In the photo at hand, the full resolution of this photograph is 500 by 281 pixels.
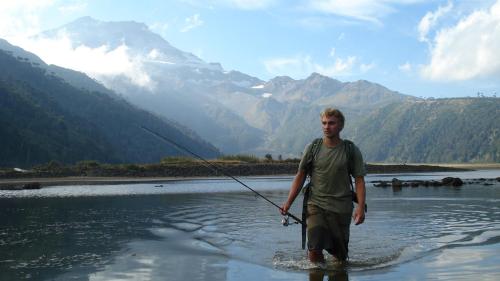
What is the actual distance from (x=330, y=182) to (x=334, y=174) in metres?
0.15

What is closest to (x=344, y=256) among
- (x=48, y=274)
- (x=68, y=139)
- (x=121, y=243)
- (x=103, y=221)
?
(x=48, y=274)

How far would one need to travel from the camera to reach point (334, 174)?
8.43 meters

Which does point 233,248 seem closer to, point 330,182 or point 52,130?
point 330,182

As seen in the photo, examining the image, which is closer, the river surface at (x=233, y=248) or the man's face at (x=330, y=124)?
the man's face at (x=330, y=124)

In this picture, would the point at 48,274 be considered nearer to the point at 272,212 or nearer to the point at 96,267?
the point at 96,267

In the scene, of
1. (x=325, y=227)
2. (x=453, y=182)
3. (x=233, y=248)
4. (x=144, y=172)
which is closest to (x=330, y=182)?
(x=325, y=227)

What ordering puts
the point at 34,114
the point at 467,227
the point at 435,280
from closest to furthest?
the point at 435,280
the point at 467,227
the point at 34,114

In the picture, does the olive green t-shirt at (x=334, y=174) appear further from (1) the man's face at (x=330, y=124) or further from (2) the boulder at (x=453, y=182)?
(2) the boulder at (x=453, y=182)

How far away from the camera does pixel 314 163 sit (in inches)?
339

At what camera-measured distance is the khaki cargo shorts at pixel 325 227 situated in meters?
8.62

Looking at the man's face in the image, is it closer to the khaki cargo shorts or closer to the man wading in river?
the man wading in river

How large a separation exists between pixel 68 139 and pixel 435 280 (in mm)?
135601

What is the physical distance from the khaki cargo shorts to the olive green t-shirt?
12 cm

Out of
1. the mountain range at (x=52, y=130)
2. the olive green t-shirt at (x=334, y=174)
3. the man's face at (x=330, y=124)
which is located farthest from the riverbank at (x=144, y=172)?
the man's face at (x=330, y=124)
